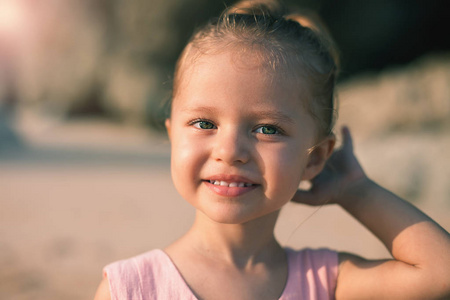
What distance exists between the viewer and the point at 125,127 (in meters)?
12.0

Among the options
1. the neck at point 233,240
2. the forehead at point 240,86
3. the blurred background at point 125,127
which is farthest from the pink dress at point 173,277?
the blurred background at point 125,127

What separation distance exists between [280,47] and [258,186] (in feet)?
1.50

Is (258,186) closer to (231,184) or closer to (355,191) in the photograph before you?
(231,184)

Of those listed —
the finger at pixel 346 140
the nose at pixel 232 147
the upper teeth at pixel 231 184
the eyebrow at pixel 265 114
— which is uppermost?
the finger at pixel 346 140

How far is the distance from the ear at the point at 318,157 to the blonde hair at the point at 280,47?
0.04 metres

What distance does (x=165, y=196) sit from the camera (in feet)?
20.4

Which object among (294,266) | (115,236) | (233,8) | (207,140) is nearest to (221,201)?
(207,140)

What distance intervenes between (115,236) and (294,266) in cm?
316

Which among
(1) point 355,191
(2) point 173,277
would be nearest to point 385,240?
(1) point 355,191

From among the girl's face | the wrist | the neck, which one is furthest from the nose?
the wrist

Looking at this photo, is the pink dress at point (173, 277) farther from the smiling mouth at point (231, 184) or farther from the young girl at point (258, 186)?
the smiling mouth at point (231, 184)

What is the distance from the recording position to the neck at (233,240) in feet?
5.27

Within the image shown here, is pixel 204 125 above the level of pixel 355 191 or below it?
above

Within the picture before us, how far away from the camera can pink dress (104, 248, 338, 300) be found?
146 cm
